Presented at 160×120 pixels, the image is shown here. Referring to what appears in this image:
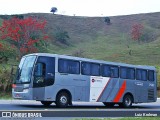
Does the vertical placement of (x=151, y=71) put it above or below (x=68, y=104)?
above

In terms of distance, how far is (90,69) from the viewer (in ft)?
78.1

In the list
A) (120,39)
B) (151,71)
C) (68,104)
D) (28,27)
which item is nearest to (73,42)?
(120,39)

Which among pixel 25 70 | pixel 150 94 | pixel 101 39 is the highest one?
pixel 101 39

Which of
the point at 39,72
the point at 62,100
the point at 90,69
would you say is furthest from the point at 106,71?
the point at 39,72

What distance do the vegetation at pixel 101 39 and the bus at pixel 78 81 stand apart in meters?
19.5

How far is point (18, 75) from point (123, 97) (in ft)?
24.3

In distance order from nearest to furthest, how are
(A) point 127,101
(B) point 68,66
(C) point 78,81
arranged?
(B) point 68,66
(C) point 78,81
(A) point 127,101

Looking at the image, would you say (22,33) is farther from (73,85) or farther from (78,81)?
(73,85)

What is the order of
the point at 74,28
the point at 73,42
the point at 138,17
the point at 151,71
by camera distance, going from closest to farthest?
the point at 151,71
the point at 73,42
the point at 74,28
the point at 138,17

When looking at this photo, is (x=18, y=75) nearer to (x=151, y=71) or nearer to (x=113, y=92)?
(x=113, y=92)

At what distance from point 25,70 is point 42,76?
3.48 feet

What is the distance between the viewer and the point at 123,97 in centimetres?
2597

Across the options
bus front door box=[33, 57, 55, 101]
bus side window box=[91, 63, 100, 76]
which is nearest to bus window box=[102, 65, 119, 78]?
bus side window box=[91, 63, 100, 76]

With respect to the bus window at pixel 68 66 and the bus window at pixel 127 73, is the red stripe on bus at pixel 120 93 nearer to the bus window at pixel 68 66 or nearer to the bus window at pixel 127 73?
the bus window at pixel 127 73
